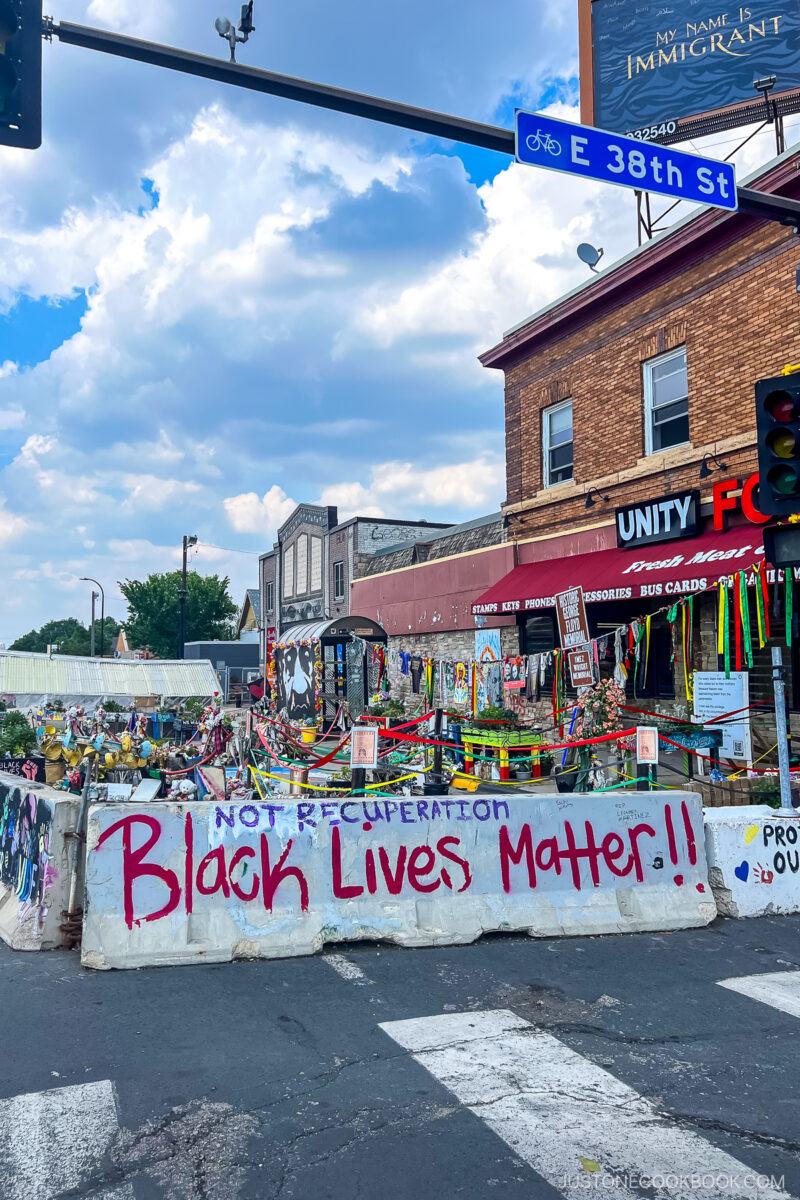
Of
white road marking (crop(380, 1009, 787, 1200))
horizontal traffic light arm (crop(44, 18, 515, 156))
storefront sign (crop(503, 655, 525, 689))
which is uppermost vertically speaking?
horizontal traffic light arm (crop(44, 18, 515, 156))

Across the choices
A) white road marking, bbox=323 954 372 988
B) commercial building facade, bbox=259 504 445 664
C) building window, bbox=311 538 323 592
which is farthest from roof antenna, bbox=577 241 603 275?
building window, bbox=311 538 323 592

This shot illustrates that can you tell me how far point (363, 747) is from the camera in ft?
27.9

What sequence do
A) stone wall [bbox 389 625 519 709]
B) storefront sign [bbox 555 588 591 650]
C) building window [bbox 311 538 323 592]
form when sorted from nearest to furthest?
1. storefront sign [bbox 555 588 591 650]
2. stone wall [bbox 389 625 519 709]
3. building window [bbox 311 538 323 592]

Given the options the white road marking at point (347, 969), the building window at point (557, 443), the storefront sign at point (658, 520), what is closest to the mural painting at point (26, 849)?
the white road marking at point (347, 969)

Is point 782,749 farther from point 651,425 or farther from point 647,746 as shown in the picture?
point 651,425

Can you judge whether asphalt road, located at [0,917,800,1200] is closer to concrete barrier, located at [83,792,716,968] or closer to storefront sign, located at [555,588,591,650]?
concrete barrier, located at [83,792,716,968]

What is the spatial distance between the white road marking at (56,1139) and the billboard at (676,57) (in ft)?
58.0

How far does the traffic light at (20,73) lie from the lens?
5.17 m

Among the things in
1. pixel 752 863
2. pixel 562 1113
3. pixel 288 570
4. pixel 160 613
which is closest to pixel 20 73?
pixel 562 1113

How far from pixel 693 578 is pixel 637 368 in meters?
5.06

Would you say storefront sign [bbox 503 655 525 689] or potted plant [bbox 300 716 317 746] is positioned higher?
storefront sign [bbox 503 655 525 689]

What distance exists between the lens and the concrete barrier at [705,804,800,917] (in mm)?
7426

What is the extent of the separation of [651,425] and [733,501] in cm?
296

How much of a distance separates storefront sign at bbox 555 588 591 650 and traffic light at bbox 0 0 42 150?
9.57 m
